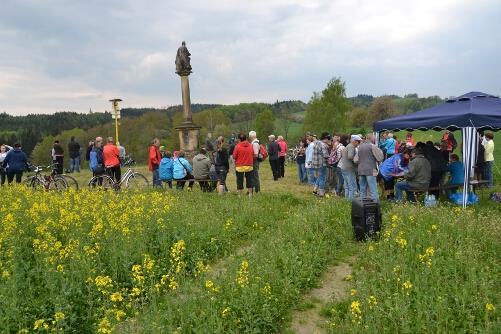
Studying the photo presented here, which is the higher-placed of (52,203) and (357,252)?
(52,203)

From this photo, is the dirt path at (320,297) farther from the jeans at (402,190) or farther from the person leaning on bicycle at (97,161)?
the person leaning on bicycle at (97,161)

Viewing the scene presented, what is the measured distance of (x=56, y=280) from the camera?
5.26 m

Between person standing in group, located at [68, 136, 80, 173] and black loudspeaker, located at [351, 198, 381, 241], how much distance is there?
16.8m

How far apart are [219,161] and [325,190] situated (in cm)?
357

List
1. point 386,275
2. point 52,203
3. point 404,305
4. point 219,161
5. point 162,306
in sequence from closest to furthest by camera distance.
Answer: point 404,305 < point 162,306 < point 386,275 < point 52,203 < point 219,161

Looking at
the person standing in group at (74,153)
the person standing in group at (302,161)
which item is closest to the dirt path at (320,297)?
the person standing in group at (302,161)

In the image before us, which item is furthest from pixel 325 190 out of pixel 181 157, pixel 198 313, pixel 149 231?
pixel 198 313

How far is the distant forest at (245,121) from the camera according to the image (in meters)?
48.2

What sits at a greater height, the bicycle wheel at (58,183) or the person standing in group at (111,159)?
the person standing in group at (111,159)

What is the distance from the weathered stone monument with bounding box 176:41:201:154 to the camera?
1866 centimetres

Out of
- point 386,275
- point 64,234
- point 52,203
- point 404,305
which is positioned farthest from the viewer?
point 52,203

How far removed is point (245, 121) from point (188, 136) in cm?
7431

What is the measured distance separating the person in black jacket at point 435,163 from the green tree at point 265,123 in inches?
2140

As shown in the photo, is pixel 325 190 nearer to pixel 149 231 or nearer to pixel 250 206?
pixel 250 206
